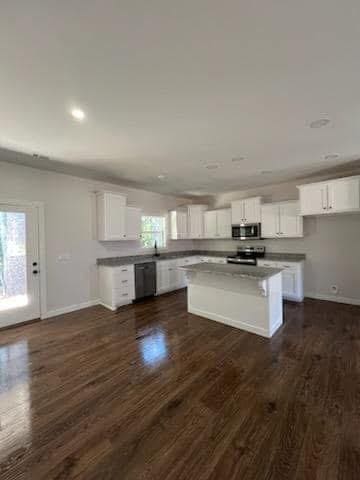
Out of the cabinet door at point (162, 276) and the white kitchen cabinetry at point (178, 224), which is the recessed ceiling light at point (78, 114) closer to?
the cabinet door at point (162, 276)

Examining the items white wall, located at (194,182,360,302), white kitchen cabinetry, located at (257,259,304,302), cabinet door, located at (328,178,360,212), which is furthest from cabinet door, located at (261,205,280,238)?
cabinet door, located at (328,178,360,212)

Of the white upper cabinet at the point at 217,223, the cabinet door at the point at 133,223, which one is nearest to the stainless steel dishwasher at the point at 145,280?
the cabinet door at the point at 133,223

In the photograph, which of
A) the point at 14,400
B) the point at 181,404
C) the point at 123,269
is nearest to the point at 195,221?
the point at 123,269

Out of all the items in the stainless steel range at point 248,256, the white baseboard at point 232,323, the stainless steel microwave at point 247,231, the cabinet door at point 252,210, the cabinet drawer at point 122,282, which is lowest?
the white baseboard at point 232,323

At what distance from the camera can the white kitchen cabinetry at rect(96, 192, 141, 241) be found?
186 inches

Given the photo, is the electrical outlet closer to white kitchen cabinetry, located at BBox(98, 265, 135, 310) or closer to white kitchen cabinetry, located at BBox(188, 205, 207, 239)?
white kitchen cabinetry, located at BBox(98, 265, 135, 310)

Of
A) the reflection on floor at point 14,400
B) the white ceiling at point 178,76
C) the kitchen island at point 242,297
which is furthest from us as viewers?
the kitchen island at point 242,297

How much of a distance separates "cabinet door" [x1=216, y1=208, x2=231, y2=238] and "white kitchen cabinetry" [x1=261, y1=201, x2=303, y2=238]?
104 cm

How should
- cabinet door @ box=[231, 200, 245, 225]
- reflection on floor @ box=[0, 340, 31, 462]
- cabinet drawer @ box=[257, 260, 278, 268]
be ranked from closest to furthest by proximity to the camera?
reflection on floor @ box=[0, 340, 31, 462], cabinet drawer @ box=[257, 260, 278, 268], cabinet door @ box=[231, 200, 245, 225]

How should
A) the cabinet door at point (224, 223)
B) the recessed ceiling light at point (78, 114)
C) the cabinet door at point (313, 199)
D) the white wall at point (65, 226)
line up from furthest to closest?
the cabinet door at point (224, 223), the cabinet door at point (313, 199), the white wall at point (65, 226), the recessed ceiling light at point (78, 114)

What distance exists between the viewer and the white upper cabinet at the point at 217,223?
629cm

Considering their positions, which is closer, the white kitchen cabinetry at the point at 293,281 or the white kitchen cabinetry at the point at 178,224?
the white kitchen cabinetry at the point at 293,281

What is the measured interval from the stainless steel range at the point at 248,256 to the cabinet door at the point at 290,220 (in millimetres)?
836

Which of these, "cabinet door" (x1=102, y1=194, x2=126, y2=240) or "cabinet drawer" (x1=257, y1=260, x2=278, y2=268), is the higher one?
"cabinet door" (x1=102, y1=194, x2=126, y2=240)
